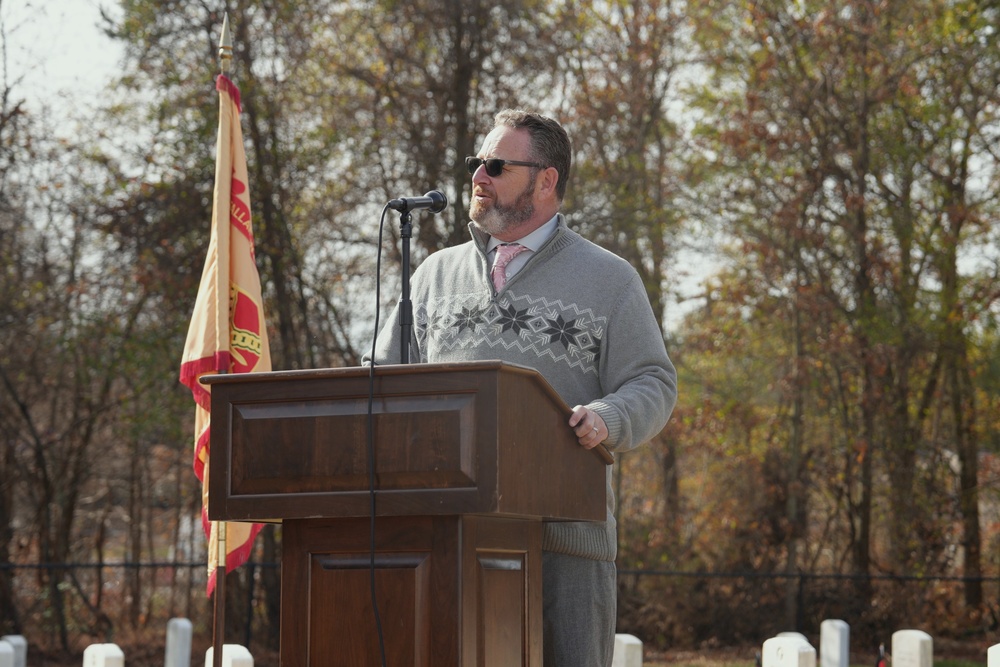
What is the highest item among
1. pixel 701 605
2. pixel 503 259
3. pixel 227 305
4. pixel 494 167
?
pixel 494 167

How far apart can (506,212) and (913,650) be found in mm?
3614

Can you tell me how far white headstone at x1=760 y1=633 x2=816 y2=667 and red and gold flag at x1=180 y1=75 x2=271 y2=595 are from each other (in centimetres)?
251

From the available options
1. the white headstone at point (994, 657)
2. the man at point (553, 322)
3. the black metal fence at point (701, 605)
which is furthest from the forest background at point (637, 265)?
the man at point (553, 322)

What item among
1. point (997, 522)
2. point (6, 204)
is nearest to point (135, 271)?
point (6, 204)

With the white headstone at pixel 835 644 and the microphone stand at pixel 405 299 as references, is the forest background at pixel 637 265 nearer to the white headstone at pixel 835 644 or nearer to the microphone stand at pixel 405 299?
the white headstone at pixel 835 644

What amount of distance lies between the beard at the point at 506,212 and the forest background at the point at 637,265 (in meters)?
6.54

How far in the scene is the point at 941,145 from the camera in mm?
10852

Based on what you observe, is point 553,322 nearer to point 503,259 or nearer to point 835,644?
point 503,259

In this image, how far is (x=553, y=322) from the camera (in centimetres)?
301

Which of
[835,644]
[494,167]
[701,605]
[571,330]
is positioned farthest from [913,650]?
[701,605]

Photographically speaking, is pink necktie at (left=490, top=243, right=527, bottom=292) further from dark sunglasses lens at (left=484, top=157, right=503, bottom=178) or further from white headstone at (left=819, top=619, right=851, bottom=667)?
white headstone at (left=819, top=619, right=851, bottom=667)

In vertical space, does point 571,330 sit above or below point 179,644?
above

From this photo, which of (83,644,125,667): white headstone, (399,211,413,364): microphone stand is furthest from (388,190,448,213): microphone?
(83,644,125,667): white headstone

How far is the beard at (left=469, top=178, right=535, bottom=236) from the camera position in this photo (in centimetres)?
315
